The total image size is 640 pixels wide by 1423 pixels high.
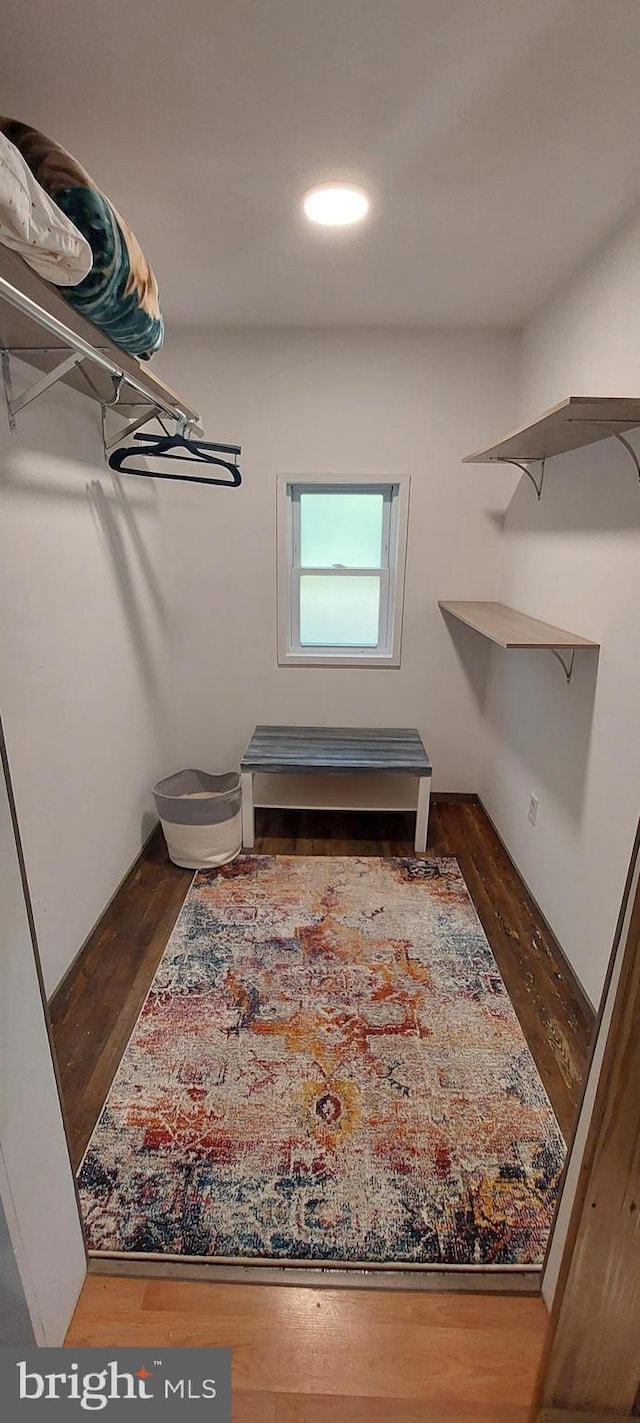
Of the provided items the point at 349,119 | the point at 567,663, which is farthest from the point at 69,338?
the point at 567,663

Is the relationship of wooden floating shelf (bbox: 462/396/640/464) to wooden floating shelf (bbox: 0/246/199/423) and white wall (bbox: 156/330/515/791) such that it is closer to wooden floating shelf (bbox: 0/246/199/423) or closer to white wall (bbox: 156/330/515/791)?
white wall (bbox: 156/330/515/791)

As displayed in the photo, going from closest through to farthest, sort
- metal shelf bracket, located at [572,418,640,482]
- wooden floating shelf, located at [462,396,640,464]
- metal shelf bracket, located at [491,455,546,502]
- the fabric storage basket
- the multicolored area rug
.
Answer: the multicolored area rug
wooden floating shelf, located at [462,396,640,464]
metal shelf bracket, located at [572,418,640,482]
metal shelf bracket, located at [491,455,546,502]
the fabric storage basket

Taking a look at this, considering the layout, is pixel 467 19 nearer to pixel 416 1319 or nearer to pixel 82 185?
pixel 82 185

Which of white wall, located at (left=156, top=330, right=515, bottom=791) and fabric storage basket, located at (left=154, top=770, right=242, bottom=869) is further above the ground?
white wall, located at (left=156, top=330, right=515, bottom=791)

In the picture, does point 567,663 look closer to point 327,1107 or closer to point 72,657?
point 327,1107

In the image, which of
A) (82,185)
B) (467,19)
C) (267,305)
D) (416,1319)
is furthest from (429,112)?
(416,1319)

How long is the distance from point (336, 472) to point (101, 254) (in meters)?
1.83

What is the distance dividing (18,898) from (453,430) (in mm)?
2808

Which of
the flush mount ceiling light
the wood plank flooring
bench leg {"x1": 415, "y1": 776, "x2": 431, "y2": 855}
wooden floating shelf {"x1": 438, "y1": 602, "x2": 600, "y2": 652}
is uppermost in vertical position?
the flush mount ceiling light

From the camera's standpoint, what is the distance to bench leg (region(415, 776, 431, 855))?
2.91 meters

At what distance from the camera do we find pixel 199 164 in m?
1.56

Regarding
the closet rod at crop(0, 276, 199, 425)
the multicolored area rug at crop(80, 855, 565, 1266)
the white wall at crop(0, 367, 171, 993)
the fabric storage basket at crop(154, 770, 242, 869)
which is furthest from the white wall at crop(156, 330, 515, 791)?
the multicolored area rug at crop(80, 855, 565, 1266)

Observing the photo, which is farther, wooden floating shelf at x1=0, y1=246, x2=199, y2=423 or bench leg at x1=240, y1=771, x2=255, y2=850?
bench leg at x1=240, y1=771, x2=255, y2=850

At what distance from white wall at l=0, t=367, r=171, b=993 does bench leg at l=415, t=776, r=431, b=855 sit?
4.29ft
